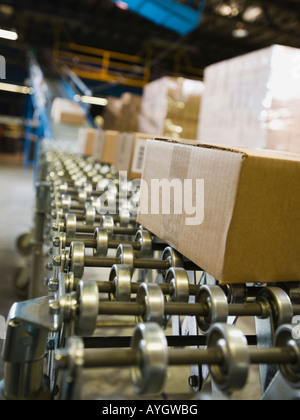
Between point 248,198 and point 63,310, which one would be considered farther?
point 248,198

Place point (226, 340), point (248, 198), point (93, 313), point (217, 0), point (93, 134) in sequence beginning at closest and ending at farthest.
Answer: point (226, 340)
point (93, 313)
point (248, 198)
point (93, 134)
point (217, 0)

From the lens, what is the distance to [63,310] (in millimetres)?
712

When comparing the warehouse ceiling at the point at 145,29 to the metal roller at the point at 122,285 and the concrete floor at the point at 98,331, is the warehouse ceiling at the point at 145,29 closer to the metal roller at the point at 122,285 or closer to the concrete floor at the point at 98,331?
the concrete floor at the point at 98,331

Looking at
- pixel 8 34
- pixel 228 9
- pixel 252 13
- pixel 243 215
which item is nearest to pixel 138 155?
pixel 243 215

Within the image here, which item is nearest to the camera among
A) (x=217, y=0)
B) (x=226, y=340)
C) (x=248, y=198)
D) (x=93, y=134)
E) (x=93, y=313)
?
→ (x=226, y=340)

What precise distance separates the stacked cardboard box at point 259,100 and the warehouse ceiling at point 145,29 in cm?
865

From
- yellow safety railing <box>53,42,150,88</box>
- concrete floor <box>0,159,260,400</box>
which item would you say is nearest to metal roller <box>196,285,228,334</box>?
concrete floor <box>0,159,260,400</box>

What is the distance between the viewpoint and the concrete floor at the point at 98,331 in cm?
181

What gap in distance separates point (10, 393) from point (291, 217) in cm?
72

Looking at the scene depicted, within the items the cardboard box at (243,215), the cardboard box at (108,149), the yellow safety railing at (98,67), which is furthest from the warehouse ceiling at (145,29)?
the cardboard box at (243,215)

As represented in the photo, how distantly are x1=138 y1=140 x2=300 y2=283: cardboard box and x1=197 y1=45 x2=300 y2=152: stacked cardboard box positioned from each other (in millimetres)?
1545

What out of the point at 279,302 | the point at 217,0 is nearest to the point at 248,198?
the point at 279,302
